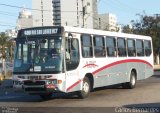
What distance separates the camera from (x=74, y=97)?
19859 mm

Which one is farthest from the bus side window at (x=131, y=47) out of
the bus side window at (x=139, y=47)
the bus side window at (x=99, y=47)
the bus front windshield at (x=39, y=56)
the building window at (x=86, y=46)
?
the bus front windshield at (x=39, y=56)

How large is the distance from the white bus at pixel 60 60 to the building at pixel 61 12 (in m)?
37.6

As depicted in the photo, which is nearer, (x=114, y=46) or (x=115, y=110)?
(x=115, y=110)

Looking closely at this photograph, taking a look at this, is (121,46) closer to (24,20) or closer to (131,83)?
(131,83)

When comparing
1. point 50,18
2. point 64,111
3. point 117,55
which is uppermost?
point 50,18

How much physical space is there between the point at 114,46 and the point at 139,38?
3.77 meters

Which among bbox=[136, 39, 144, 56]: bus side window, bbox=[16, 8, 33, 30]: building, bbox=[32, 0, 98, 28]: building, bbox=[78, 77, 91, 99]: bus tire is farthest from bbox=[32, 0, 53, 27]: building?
bbox=[78, 77, 91, 99]: bus tire

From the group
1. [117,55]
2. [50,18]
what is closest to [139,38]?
[117,55]

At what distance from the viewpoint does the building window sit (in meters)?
19.1

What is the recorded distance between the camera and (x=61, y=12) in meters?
63.4

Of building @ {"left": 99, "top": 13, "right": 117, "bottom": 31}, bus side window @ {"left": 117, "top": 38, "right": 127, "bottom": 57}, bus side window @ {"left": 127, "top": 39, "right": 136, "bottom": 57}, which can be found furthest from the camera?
building @ {"left": 99, "top": 13, "right": 117, "bottom": 31}

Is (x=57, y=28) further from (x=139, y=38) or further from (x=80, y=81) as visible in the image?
(x=139, y=38)

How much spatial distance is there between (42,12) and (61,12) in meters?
4.18

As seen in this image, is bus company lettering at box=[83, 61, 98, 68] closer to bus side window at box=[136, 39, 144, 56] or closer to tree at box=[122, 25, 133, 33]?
bus side window at box=[136, 39, 144, 56]
